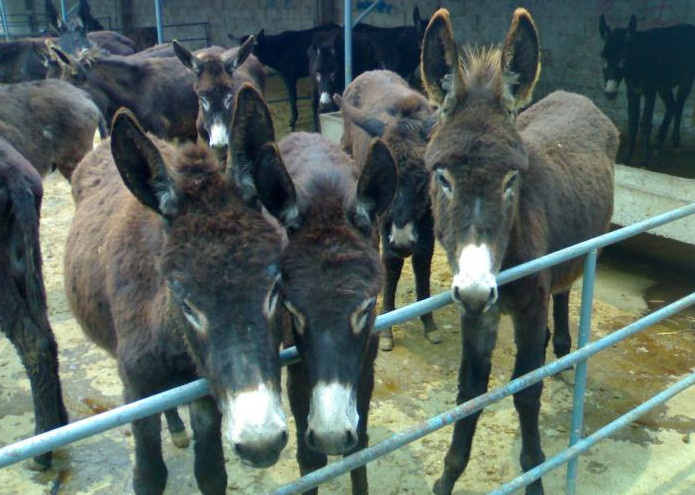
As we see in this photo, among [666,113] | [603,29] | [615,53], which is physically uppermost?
[603,29]

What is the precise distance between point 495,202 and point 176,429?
8.05 ft

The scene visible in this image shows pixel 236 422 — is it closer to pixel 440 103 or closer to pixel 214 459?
pixel 214 459

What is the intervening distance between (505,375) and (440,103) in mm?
Result: 2324

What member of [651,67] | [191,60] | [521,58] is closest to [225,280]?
[521,58]

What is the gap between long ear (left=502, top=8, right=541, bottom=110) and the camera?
9.82 ft

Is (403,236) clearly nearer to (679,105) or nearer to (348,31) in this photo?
(348,31)

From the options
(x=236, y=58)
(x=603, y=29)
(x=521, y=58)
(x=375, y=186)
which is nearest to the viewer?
(x=375, y=186)

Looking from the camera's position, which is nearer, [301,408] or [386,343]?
[301,408]

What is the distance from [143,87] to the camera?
345 inches

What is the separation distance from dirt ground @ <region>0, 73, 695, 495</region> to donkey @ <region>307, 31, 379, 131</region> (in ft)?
20.6

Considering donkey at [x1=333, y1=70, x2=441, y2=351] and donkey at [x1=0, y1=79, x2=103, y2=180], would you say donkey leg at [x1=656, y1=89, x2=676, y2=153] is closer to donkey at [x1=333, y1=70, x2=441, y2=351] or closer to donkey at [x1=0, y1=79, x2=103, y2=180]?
donkey at [x1=333, y1=70, x2=441, y2=351]

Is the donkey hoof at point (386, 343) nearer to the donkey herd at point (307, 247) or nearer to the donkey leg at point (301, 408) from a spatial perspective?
the donkey herd at point (307, 247)

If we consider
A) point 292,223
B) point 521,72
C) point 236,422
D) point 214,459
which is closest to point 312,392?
point 236,422

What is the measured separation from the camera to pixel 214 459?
281 cm
